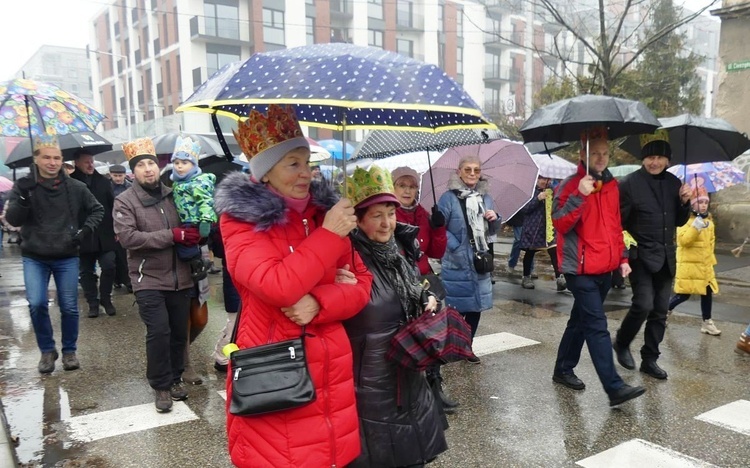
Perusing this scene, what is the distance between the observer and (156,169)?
430 cm

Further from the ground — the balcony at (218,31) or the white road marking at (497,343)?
the balcony at (218,31)

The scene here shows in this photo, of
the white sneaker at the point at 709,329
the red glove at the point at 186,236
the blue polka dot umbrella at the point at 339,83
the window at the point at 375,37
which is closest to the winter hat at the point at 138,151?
the red glove at the point at 186,236

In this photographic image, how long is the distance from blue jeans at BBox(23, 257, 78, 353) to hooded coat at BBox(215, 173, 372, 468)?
3512mm

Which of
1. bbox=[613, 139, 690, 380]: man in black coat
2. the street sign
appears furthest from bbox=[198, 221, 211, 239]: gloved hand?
the street sign

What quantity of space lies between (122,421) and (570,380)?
336cm

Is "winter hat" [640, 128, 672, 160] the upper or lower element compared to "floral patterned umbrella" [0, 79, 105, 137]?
lower

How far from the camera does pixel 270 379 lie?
2025 mm

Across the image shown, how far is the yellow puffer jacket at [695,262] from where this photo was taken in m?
6.00

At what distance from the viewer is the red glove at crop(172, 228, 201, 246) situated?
4.20m

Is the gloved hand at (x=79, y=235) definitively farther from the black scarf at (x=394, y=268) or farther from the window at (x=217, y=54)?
the window at (x=217, y=54)

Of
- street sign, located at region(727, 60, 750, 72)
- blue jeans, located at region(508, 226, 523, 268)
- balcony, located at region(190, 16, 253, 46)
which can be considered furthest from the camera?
balcony, located at region(190, 16, 253, 46)

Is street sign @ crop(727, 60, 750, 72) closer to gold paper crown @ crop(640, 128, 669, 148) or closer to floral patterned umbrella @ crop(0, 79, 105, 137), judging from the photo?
gold paper crown @ crop(640, 128, 669, 148)

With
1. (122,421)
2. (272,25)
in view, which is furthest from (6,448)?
(272,25)

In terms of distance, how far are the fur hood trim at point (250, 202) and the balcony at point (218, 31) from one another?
34520 mm
